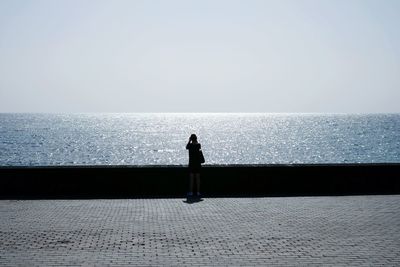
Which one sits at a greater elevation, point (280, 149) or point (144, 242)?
point (144, 242)

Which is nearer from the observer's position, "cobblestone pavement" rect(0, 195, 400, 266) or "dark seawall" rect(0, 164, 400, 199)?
"cobblestone pavement" rect(0, 195, 400, 266)

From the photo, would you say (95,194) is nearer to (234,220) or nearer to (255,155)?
(234,220)

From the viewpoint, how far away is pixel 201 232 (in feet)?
33.2

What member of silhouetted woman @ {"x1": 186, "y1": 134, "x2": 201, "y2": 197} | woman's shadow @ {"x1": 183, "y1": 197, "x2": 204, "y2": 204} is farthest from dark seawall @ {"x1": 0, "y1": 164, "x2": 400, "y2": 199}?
woman's shadow @ {"x1": 183, "y1": 197, "x2": 204, "y2": 204}

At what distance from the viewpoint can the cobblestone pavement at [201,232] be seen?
8164 mm

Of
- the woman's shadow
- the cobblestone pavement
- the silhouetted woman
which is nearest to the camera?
the cobblestone pavement

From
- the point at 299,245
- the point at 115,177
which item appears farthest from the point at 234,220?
the point at 115,177

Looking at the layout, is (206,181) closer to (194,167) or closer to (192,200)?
(194,167)

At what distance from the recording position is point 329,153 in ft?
291

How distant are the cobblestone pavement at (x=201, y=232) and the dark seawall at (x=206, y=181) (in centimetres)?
124

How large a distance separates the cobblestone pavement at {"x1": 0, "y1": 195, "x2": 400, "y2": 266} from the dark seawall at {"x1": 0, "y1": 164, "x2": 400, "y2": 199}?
124 cm

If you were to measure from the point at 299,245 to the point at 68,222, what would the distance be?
4356mm

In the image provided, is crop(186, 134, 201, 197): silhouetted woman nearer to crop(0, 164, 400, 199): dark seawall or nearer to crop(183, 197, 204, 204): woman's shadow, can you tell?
crop(183, 197, 204, 204): woman's shadow

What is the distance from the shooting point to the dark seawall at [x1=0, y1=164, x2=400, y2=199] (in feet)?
50.9
